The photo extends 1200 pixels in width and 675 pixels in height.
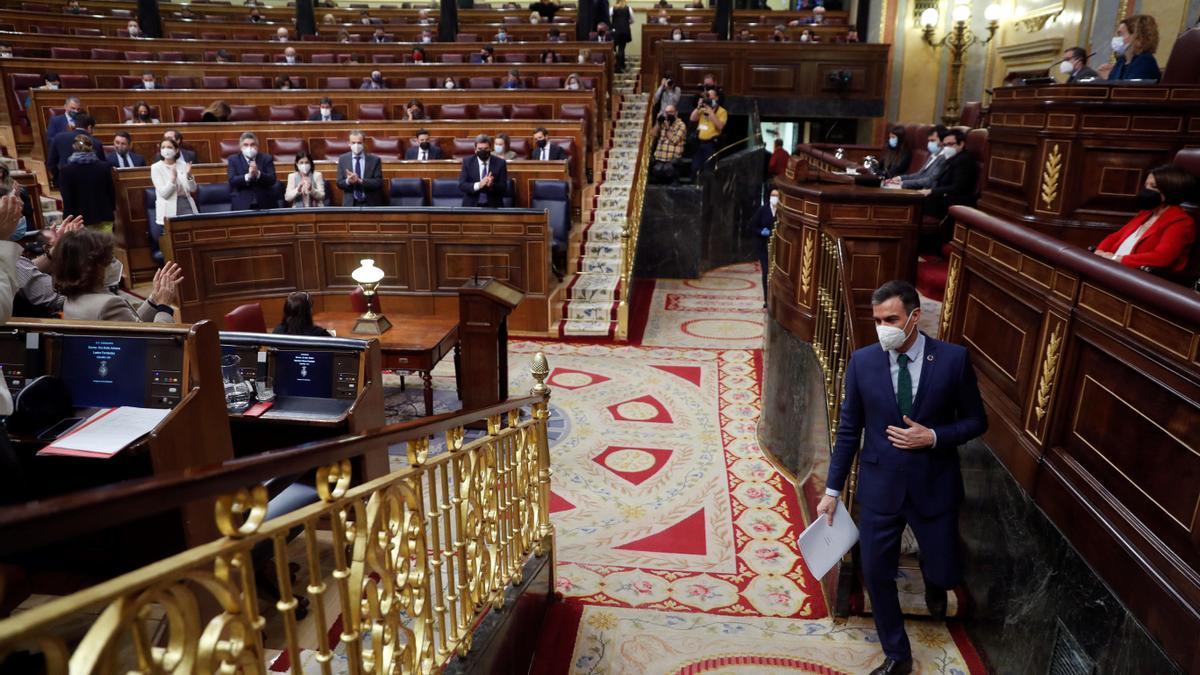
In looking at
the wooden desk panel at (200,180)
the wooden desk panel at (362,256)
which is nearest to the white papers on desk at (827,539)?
the wooden desk panel at (362,256)

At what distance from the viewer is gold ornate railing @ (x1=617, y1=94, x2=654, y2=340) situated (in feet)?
23.9

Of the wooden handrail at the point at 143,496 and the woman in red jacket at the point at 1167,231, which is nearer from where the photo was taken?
the wooden handrail at the point at 143,496

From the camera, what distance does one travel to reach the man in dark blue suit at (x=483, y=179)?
753cm

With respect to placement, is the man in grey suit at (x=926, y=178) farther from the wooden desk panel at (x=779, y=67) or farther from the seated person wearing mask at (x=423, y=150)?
the wooden desk panel at (x=779, y=67)

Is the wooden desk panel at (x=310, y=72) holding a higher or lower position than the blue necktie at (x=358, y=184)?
higher

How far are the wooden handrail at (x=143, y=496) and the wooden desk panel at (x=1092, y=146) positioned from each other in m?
3.90

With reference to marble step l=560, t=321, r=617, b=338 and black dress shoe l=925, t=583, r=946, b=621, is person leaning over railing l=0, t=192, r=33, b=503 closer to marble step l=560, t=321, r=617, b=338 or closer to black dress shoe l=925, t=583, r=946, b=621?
black dress shoe l=925, t=583, r=946, b=621

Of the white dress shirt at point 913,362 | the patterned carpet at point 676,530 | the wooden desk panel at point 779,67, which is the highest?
the wooden desk panel at point 779,67

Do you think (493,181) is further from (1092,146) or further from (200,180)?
(1092,146)

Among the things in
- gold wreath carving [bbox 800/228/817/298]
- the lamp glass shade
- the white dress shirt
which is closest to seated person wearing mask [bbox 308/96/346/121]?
the lamp glass shade

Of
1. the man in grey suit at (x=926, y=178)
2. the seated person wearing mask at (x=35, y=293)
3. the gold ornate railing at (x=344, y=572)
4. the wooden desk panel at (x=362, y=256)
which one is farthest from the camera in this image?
the wooden desk panel at (x=362, y=256)

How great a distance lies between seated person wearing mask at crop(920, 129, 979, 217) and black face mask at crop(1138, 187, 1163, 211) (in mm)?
1903

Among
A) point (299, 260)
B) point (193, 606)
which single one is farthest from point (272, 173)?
point (193, 606)

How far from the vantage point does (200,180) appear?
7930 mm
